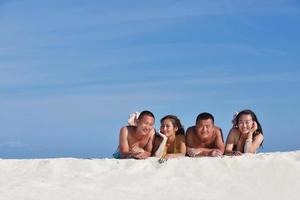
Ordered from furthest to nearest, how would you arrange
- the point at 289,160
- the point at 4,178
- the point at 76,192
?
the point at 289,160, the point at 4,178, the point at 76,192

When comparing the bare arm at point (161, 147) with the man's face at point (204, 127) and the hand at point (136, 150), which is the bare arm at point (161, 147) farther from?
the man's face at point (204, 127)

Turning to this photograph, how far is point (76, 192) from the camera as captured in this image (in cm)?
602

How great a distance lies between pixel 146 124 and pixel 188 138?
2.26ft

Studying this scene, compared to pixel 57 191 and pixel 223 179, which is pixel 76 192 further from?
pixel 223 179

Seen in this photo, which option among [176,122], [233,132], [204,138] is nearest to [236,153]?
[233,132]

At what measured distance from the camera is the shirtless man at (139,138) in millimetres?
7266

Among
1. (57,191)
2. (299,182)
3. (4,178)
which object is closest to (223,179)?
(299,182)

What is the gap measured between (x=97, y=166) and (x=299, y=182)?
2.34 m

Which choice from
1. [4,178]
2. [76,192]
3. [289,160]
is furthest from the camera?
[289,160]

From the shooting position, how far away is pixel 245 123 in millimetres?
7461

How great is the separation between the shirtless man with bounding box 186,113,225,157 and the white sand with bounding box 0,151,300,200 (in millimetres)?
412

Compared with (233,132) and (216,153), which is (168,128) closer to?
(216,153)

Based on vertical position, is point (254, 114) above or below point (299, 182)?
above

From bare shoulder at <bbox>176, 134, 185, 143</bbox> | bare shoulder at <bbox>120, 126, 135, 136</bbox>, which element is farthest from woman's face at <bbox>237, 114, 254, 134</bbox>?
bare shoulder at <bbox>120, 126, 135, 136</bbox>
